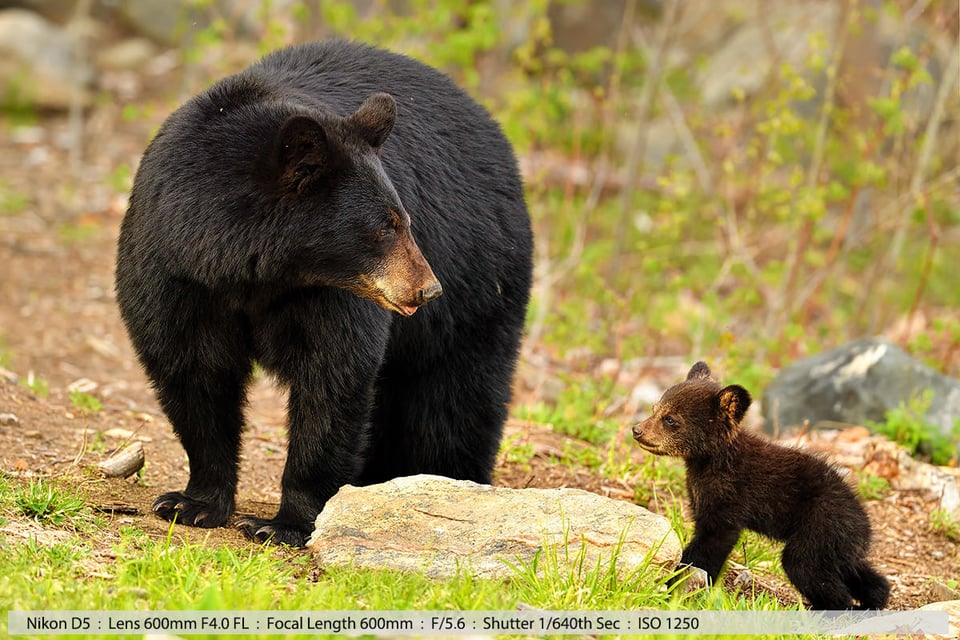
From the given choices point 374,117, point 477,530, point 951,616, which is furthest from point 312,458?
point 951,616

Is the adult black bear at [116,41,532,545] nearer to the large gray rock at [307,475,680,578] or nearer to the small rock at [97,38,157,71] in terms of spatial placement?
the large gray rock at [307,475,680,578]

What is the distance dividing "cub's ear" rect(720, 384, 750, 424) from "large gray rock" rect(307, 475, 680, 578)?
57cm

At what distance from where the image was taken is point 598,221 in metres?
13.9

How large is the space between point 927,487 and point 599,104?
19.4 ft

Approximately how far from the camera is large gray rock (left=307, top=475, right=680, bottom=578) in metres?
4.44

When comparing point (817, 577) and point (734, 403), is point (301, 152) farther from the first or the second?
point (817, 577)

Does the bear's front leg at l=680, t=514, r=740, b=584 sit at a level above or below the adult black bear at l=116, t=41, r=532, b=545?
below

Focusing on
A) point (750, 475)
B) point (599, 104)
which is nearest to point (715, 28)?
point (599, 104)

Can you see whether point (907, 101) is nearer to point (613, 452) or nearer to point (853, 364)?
point (853, 364)

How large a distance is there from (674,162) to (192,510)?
18.1 ft

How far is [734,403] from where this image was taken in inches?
194

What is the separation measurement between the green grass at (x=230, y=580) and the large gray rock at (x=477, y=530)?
6 centimetres

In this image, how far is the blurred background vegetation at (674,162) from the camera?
8.90 m

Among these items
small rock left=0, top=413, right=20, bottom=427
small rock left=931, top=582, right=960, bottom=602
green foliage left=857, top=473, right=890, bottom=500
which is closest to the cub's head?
small rock left=931, top=582, right=960, bottom=602
